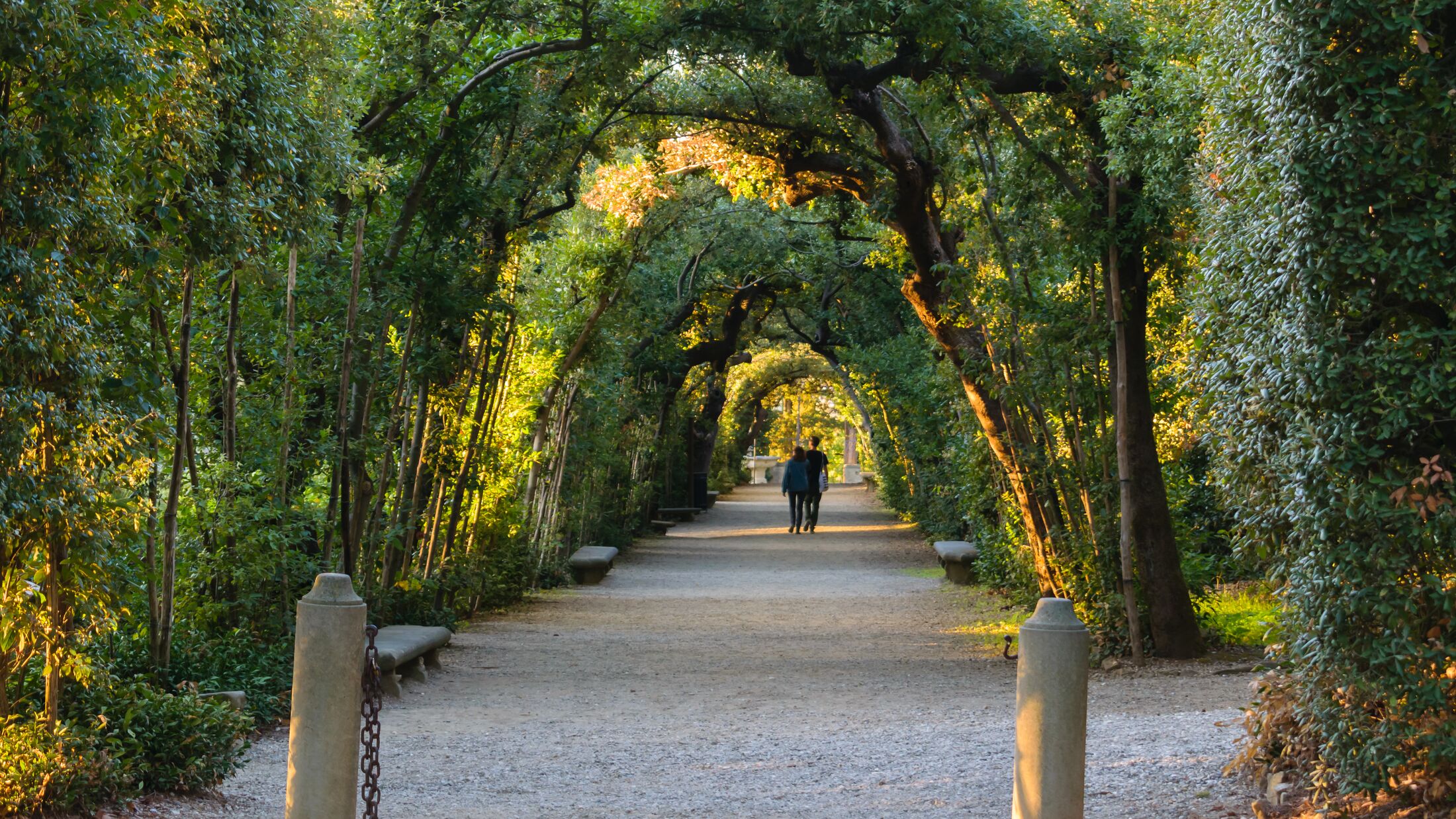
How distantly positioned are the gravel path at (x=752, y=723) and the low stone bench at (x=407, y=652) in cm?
17

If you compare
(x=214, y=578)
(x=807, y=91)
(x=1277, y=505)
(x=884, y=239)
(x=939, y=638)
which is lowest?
(x=939, y=638)

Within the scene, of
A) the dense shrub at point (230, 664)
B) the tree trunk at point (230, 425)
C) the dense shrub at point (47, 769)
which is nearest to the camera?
the dense shrub at point (47, 769)

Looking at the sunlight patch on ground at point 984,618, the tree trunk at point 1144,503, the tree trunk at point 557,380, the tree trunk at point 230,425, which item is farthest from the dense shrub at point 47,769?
the tree trunk at point 557,380

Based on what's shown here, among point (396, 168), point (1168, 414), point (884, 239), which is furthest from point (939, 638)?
point (396, 168)

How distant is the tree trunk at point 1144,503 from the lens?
28.9 ft

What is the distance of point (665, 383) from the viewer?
Result: 74.8 feet

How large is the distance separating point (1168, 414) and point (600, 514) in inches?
405

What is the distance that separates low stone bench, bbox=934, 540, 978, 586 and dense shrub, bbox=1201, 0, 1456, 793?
35.7 ft

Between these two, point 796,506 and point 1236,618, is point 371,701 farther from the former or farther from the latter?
point 796,506

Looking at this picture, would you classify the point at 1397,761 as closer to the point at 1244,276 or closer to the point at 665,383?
the point at 1244,276

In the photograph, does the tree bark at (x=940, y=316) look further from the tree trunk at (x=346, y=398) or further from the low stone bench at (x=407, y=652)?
the low stone bench at (x=407, y=652)

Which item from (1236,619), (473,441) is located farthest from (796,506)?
(1236,619)

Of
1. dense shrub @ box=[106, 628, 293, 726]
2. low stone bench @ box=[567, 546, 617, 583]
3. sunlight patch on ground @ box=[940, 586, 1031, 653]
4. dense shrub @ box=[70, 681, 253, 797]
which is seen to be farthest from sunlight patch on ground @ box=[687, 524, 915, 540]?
dense shrub @ box=[70, 681, 253, 797]

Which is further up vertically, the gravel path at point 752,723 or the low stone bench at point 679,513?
the low stone bench at point 679,513
